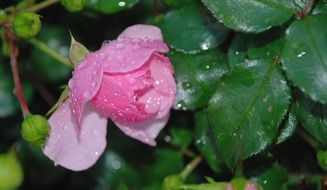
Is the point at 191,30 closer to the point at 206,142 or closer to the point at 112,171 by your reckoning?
Answer: the point at 206,142

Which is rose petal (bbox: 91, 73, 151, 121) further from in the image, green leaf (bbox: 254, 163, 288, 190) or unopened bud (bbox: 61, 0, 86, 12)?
green leaf (bbox: 254, 163, 288, 190)

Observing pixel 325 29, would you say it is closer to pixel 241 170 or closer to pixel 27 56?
pixel 241 170

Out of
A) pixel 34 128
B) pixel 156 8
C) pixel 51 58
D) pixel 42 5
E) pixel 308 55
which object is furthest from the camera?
pixel 51 58

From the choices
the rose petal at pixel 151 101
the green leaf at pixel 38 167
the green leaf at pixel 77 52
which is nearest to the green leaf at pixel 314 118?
the rose petal at pixel 151 101

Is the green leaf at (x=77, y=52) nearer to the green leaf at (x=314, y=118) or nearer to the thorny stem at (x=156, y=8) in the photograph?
the thorny stem at (x=156, y=8)

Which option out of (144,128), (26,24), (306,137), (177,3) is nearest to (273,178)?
(306,137)

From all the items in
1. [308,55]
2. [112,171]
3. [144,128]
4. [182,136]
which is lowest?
[112,171]

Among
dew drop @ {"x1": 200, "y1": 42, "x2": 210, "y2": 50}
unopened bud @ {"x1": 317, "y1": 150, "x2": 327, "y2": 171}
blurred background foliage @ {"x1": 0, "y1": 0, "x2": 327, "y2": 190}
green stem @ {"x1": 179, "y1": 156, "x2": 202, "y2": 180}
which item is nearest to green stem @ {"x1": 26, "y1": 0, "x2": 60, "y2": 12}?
blurred background foliage @ {"x1": 0, "y1": 0, "x2": 327, "y2": 190}
